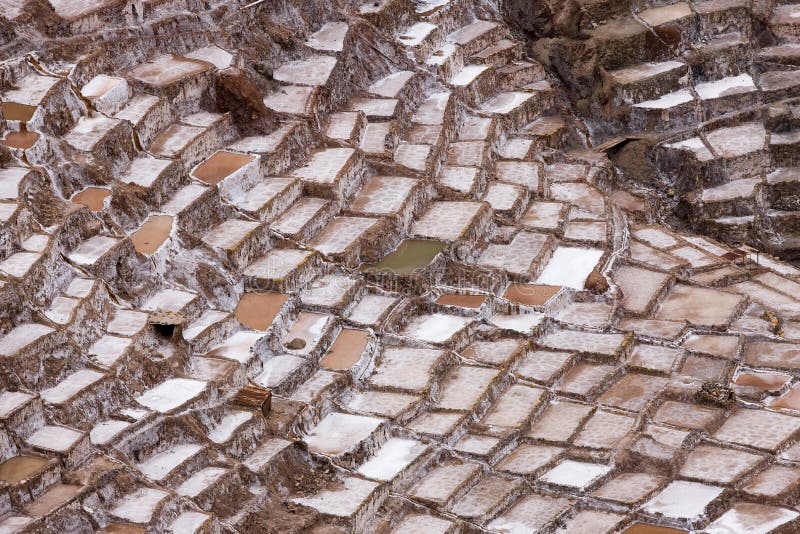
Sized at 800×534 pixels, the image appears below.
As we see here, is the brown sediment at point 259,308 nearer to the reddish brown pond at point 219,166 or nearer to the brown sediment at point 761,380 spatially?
the reddish brown pond at point 219,166

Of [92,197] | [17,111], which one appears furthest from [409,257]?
[17,111]

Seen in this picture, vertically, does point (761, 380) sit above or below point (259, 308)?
below

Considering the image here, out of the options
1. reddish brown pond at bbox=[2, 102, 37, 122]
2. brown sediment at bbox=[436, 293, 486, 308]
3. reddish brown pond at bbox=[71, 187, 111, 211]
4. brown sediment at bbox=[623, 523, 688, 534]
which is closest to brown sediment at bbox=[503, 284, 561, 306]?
brown sediment at bbox=[436, 293, 486, 308]

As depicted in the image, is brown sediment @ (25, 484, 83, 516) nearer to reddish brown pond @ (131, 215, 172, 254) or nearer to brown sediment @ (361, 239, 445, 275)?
reddish brown pond @ (131, 215, 172, 254)

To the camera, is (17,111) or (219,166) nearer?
(17,111)

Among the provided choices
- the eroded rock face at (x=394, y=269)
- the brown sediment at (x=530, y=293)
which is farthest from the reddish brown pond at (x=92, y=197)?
the brown sediment at (x=530, y=293)

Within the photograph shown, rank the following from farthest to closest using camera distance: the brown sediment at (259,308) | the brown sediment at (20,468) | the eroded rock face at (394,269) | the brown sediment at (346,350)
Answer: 1. the brown sediment at (259,308)
2. the brown sediment at (346,350)
3. the eroded rock face at (394,269)
4. the brown sediment at (20,468)

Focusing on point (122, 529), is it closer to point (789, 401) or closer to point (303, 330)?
point (303, 330)
